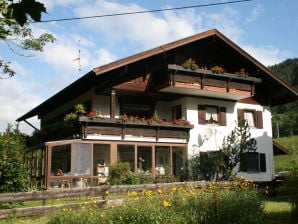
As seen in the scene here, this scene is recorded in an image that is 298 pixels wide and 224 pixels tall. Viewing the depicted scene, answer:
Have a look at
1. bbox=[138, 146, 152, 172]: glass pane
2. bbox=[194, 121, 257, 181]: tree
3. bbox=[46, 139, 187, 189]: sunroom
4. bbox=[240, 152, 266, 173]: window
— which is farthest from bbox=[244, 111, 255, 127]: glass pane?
bbox=[138, 146, 152, 172]: glass pane

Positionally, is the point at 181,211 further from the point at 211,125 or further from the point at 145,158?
the point at 211,125

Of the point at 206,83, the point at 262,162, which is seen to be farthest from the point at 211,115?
the point at 262,162

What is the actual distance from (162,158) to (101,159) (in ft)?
11.0

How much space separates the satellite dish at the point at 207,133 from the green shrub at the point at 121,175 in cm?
606

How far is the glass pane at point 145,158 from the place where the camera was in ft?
69.3

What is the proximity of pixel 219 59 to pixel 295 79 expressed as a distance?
65.8 m

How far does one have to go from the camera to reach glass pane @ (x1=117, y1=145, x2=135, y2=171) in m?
20.7

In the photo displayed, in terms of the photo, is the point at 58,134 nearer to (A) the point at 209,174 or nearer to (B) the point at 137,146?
(B) the point at 137,146

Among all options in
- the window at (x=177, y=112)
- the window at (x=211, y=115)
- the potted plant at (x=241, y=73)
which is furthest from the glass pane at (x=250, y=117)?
the window at (x=177, y=112)

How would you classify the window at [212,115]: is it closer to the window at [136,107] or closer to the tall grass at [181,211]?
the window at [136,107]

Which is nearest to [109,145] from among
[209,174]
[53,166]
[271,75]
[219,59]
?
[53,166]

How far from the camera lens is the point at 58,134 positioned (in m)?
21.7

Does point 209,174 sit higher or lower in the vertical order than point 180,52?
lower

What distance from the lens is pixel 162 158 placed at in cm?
2205
